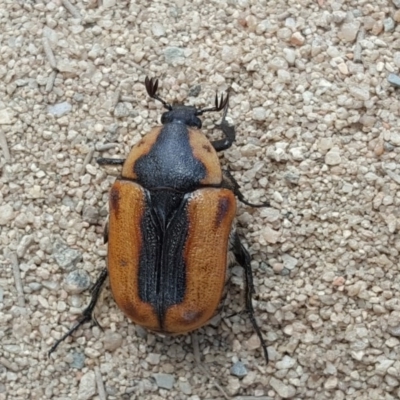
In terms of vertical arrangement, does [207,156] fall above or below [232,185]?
above

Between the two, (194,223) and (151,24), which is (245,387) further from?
(151,24)

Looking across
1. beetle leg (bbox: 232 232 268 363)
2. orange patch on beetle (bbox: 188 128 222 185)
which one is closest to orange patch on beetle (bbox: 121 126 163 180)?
orange patch on beetle (bbox: 188 128 222 185)

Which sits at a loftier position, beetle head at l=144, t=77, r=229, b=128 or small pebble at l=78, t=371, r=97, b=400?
beetle head at l=144, t=77, r=229, b=128

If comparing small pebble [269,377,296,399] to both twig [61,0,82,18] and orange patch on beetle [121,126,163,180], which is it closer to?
orange patch on beetle [121,126,163,180]

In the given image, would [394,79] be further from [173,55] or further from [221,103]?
[173,55]

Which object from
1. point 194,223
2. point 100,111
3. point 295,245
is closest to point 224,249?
point 194,223

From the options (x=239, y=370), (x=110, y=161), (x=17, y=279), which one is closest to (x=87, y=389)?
(x=17, y=279)

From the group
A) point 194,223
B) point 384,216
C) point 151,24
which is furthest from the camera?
point 151,24
